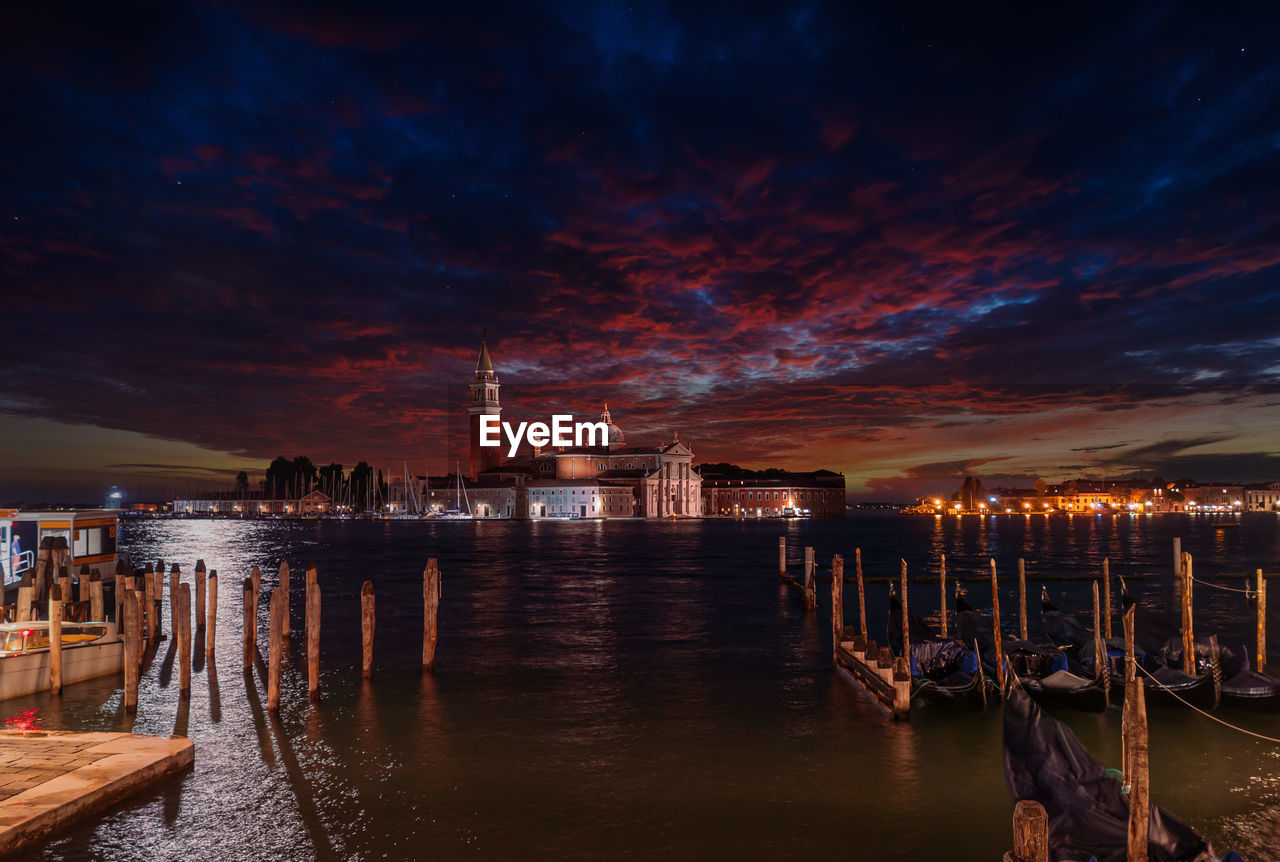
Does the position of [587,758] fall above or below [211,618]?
below

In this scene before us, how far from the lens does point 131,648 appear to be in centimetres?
1487

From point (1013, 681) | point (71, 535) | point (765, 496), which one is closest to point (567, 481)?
point (765, 496)

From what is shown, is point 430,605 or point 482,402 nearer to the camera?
point 430,605

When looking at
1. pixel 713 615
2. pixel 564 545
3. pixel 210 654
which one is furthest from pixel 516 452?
pixel 210 654

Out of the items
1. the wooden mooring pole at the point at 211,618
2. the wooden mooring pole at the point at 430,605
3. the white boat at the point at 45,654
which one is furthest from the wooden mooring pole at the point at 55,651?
the wooden mooring pole at the point at 430,605

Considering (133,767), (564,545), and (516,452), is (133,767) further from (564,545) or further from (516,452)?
(516,452)

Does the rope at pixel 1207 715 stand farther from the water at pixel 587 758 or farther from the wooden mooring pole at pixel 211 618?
the wooden mooring pole at pixel 211 618

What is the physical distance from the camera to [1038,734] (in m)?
8.91

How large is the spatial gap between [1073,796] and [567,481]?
152295 mm

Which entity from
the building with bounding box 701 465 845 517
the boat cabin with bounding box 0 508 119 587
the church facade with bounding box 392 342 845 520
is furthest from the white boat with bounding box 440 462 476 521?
the boat cabin with bounding box 0 508 119 587

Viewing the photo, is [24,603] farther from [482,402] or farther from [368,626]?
[482,402]

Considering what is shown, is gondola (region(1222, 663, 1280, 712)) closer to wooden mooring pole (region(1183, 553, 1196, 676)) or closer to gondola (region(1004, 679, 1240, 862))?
wooden mooring pole (region(1183, 553, 1196, 676))

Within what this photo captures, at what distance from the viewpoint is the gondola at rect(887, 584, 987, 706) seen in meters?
15.5

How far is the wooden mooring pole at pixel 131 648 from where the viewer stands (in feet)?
48.6
